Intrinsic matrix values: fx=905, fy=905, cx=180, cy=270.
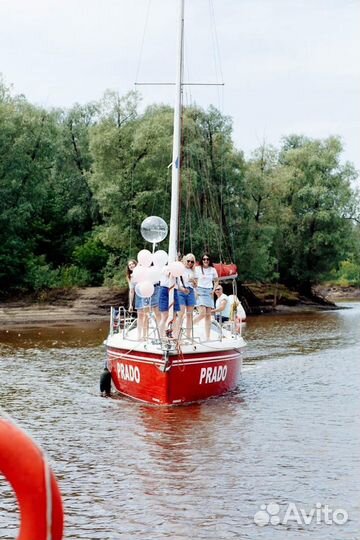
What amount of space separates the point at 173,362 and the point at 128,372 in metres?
1.75

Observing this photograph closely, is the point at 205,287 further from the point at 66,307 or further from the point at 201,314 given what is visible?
the point at 66,307

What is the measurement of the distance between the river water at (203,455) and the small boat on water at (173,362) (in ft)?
1.26

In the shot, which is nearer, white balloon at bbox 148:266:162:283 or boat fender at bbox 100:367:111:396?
white balloon at bbox 148:266:162:283

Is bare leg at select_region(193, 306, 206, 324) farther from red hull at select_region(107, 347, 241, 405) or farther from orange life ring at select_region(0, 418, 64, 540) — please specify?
orange life ring at select_region(0, 418, 64, 540)

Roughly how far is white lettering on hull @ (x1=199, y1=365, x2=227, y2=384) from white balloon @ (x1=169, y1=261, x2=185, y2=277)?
2.12 metres

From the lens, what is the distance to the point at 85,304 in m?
52.2

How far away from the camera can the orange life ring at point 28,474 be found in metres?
7.11

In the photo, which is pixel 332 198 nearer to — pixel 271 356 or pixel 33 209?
pixel 33 209

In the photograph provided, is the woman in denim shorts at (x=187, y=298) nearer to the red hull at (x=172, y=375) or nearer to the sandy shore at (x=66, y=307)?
the red hull at (x=172, y=375)

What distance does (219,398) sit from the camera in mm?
20016

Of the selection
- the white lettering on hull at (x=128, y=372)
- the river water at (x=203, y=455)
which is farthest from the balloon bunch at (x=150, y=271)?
the river water at (x=203, y=455)

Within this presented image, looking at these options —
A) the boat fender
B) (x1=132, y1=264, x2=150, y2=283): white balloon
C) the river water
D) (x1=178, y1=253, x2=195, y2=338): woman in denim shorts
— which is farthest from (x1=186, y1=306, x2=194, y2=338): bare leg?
the boat fender

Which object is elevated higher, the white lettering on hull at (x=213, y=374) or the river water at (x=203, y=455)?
the white lettering on hull at (x=213, y=374)

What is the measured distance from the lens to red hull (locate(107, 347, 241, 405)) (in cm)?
1825
